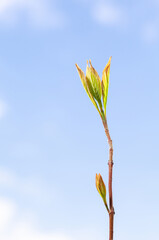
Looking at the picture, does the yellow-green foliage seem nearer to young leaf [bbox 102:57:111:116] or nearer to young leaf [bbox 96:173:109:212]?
young leaf [bbox 102:57:111:116]

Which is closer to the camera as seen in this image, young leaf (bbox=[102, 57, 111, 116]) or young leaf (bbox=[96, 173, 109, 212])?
young leaf (bbox=[96, 173, 109, 212])

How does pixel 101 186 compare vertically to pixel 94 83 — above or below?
below

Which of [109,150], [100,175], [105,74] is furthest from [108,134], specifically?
[105,74]

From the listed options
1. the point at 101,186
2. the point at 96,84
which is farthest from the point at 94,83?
the point at 101,186

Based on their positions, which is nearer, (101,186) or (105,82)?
(101,186)

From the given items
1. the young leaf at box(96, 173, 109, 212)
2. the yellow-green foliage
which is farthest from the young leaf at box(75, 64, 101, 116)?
the young leaf at box(96, 173, 109, 212)

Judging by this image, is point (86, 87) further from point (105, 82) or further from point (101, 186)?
point (101, 186)

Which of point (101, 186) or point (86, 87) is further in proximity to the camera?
point (86, 87)

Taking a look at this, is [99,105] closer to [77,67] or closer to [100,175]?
[77,67]

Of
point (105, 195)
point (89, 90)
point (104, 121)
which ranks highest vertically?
point (89, 90)

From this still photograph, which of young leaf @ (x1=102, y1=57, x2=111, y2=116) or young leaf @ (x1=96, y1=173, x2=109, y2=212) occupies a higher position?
young leaf @ (x1=102, y1=57, x2=111, y2=116)

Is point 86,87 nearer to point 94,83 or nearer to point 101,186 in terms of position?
point 94,83
